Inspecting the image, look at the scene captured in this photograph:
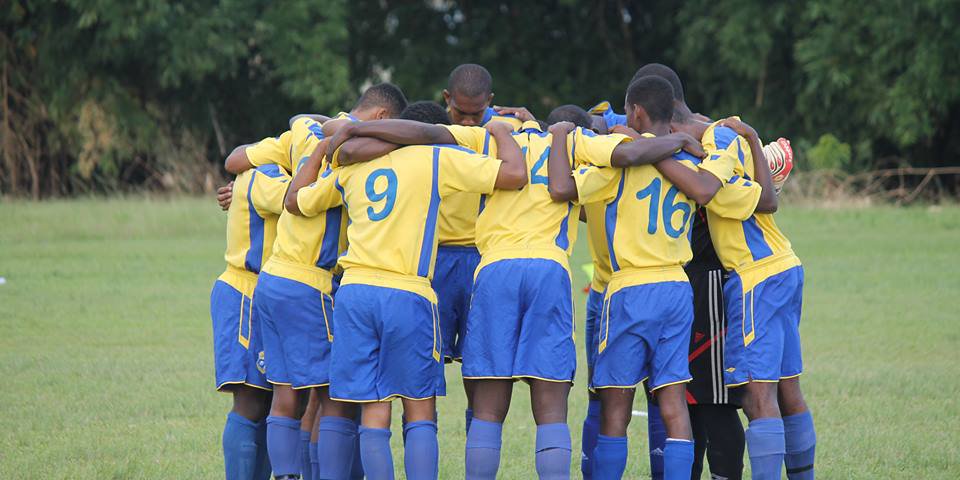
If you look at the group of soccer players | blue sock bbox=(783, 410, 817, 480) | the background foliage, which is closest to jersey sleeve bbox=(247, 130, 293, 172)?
the group of soccer players

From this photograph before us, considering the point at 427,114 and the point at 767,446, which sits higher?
the point at 427,114

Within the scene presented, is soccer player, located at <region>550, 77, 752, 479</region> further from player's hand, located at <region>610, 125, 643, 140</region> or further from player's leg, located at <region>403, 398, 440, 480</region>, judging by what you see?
player's leg, located at <region>403, 398, 440, 480</region>

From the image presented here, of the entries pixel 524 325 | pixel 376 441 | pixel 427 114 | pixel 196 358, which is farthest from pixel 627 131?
pixel 196 358

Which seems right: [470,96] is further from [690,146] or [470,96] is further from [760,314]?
[760,314]

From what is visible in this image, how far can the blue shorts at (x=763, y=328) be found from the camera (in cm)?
580

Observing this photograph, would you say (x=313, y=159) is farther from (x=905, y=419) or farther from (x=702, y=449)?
(x=905, y=419)

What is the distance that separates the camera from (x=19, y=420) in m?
7.99

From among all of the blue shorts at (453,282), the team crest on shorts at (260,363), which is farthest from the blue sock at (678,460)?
the team crest on shorts at (260,363)

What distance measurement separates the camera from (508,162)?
5.59 meters

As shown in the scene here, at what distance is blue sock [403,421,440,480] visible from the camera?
214 inches

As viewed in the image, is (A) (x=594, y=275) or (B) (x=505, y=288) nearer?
(B) (x=505, y=288)

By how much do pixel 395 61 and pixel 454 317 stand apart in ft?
81.5

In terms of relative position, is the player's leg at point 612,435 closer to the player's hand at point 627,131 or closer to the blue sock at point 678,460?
the blue sock at point 678,460

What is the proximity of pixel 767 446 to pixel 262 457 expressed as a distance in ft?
8.19
